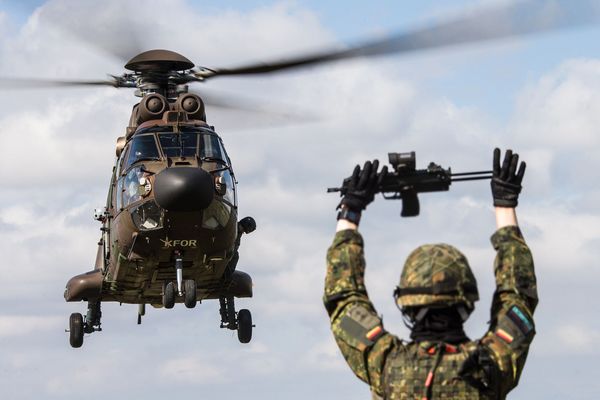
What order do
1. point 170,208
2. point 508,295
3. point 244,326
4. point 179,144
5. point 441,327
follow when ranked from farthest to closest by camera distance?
point 244,326, point 179,144, point 170,208, point 508,295, point 441,327

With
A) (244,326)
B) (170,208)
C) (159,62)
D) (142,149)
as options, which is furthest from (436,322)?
(244,326)

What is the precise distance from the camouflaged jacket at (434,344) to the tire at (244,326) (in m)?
21.1

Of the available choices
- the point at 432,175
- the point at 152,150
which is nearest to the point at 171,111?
the point at 152,150

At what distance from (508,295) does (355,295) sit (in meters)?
0.61

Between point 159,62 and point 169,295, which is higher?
point 159,62

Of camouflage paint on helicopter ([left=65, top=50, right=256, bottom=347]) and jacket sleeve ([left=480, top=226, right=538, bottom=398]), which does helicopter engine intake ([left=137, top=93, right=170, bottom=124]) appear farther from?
jacket sleeve ([left=480, top=226, right=538, bottom=398])

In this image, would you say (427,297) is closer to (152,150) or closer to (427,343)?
(427,343)

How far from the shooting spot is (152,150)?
22.2 m

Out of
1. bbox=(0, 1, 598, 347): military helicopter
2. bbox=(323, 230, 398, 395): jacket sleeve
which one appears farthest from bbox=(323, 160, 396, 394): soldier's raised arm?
bbox=(0, 1, 598, 347): military helicopter

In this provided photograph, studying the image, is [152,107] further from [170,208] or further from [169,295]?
[169,295]

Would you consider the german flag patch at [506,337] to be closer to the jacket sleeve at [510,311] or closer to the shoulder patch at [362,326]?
the jacket sleeve at [510,311]

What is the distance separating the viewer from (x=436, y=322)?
A: 5.11 metres

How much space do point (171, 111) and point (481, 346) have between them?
18472mm

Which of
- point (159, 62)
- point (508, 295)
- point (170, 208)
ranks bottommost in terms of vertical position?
point (508, 295)
